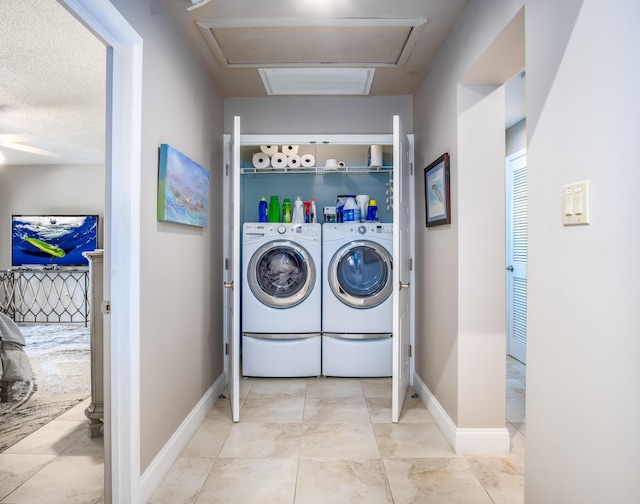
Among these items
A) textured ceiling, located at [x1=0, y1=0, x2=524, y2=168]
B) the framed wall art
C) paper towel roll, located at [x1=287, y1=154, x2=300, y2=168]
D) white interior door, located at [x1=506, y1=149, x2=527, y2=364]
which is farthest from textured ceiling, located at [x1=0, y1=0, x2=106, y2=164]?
white interior door, located at [x1=506, y1=149, x2=527, y2=364]

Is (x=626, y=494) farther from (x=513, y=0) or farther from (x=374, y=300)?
(x=374, y=300)

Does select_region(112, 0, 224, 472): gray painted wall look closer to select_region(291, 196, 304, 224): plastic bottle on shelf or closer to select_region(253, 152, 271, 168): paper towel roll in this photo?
select_region(253, 152, 271, 168): paper towel roll

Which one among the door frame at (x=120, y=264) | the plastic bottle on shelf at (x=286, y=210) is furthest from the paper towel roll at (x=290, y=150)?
the door frame at (x=120, y=264)

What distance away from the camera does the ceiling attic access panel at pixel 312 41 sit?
79.1 inches

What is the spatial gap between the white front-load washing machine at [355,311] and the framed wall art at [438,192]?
64cm

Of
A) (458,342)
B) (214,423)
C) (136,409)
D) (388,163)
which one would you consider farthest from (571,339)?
(388,163)

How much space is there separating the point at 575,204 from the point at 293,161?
2.58 metres

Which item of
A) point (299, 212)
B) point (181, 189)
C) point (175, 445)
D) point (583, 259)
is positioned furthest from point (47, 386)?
point (583, 259)

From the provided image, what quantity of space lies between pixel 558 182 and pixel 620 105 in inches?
11.1

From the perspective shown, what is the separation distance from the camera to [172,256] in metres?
1.96

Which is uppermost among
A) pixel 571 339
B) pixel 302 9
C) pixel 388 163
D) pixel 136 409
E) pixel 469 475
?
pixel 302 9

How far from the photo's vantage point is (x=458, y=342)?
205cm

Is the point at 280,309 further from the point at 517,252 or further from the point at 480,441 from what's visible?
the point at 517,252

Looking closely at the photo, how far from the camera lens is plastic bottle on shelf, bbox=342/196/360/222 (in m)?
3.34
